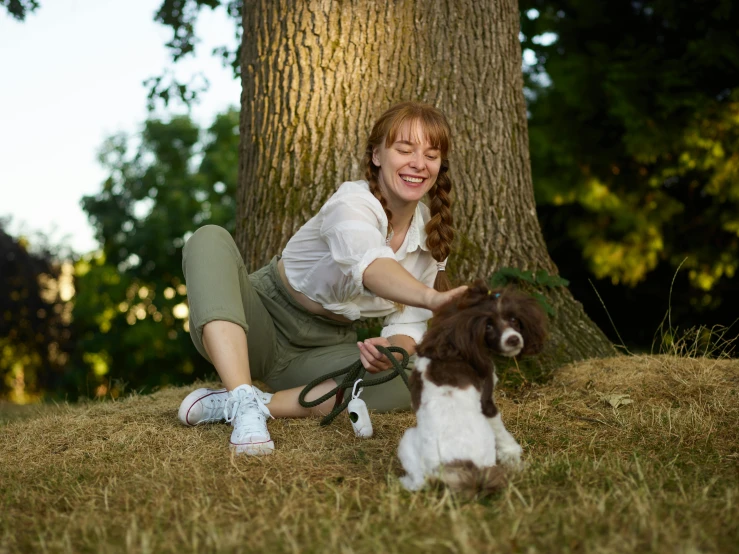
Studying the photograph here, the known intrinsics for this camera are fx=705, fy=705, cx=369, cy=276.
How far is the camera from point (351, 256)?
270cm

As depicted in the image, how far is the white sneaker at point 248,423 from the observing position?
2.74 m

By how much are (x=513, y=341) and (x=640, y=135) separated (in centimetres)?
733

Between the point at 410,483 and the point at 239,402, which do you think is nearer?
the point at 410,483

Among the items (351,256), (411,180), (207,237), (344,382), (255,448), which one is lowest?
(255,448)

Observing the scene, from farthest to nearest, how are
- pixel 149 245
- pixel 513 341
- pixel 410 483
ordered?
pixel 149 245 → pixel 410 483 → pixel 513 341

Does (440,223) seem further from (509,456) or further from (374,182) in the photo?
(509,456)

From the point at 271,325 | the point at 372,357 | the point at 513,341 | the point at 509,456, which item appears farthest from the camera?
the point at 271,325

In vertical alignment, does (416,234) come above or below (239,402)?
above

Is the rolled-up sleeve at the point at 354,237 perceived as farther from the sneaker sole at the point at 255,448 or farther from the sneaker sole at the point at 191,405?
the sneaker sole at the point at 191,405

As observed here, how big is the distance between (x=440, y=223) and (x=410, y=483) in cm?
146

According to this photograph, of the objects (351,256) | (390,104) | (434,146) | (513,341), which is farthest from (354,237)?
(390,104)

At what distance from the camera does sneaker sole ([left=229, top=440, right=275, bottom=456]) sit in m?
2.72

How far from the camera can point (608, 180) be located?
30.6ft

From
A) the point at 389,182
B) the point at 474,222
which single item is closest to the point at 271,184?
the point at 474,222
